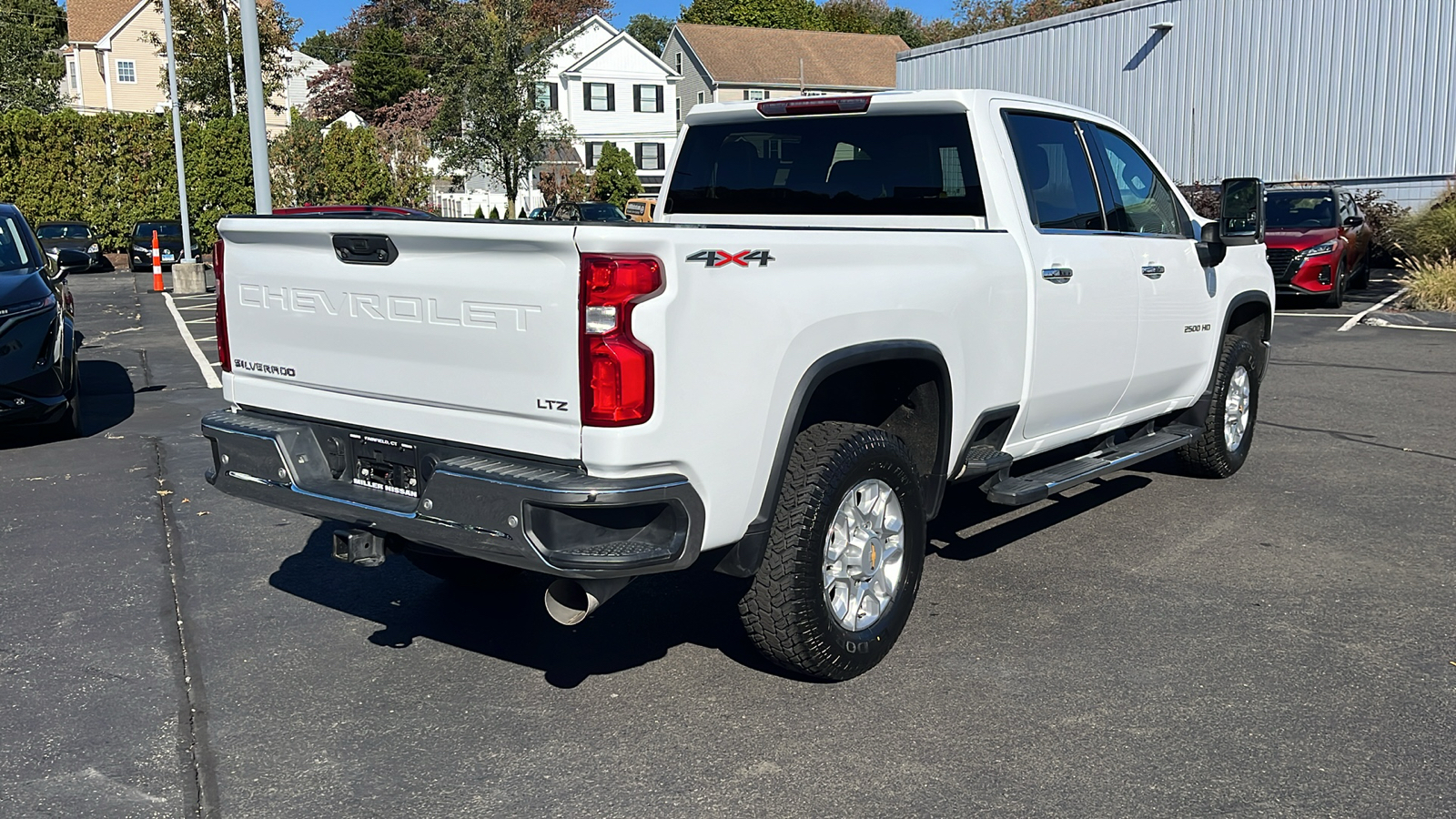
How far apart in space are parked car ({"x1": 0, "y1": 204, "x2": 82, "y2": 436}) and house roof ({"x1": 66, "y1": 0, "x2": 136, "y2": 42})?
57.7 m

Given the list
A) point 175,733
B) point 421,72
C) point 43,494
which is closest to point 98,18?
point 421,72

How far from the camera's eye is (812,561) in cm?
416

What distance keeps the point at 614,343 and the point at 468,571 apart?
7.11 ft

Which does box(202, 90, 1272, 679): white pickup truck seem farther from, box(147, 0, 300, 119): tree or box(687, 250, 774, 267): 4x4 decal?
box(147, 0, 300, 119): tree

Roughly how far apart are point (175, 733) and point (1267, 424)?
777cm

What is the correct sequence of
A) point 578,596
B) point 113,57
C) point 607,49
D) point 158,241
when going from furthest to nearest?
1. point 607,49
2. point 113,57
3. point 158,241
4. point 578,596

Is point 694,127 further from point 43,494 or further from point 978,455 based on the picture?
point 43,494

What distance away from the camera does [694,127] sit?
630cm

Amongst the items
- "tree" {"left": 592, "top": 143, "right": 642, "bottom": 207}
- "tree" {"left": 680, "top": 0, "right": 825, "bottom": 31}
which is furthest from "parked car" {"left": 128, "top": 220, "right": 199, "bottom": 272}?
"tree" {"left": 680, "top": 0, "right": 825, "bottom": 31}

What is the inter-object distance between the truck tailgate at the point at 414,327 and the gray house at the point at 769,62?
58.9 meters

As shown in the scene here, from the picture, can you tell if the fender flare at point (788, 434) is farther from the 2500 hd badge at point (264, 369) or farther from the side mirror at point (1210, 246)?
the side mirror at point (1210, 246)

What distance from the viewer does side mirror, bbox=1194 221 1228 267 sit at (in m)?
6.62

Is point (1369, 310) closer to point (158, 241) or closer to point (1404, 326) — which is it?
point (1404, 326)

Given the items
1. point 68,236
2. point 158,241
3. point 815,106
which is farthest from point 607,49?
point 815,106
